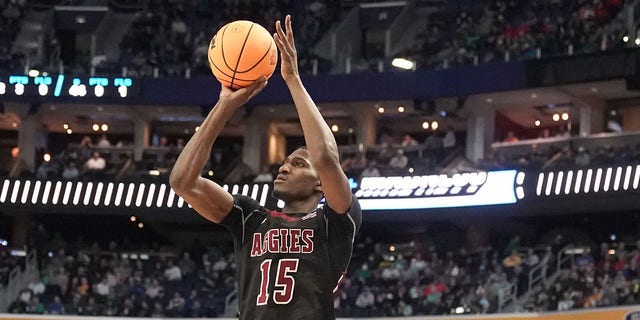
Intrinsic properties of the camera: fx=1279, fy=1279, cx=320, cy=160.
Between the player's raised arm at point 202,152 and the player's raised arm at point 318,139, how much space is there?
230mm

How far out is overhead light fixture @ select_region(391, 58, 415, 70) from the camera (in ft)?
113

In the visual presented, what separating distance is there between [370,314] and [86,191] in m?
10.8

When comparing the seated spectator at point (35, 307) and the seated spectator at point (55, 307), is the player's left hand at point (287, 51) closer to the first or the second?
the seated spectator at point (55, 307)

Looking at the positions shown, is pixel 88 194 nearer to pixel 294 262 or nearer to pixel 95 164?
pixel 95 164

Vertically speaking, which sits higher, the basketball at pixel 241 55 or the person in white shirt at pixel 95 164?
the basketball at pixel 241 55

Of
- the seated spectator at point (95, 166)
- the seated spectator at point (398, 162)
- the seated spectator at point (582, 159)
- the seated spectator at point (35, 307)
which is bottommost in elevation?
the seated spectator at point (35, 307)

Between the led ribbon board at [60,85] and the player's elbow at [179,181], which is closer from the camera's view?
the player's elbow at [179,181]

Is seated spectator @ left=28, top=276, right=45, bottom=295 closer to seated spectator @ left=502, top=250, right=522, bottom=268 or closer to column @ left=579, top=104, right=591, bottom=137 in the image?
seated spectator @ left=502, top=250, right=522, bottom=268

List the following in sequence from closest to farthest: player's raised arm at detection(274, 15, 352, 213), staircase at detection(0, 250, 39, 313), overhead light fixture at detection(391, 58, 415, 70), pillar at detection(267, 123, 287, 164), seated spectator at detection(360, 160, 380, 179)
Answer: player's raised arm at detection(274, 15, 352, 213)
staircase at detection(0, 250, 39, 313)
seated spectator at detection(360, 160, 380, 179)
overhead light fixture at detection(391, 58, 415, 70)
pillar at detection(267, 123, 287, 164)

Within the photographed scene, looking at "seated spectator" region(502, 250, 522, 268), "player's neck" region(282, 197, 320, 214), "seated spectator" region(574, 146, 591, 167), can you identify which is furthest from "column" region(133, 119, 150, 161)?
"player's neck" region(282, 197, 320, 214)

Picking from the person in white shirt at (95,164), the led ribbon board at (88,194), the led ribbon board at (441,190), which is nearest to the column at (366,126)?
the led ribbon board at (441,190)

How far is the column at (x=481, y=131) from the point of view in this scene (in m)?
36.0

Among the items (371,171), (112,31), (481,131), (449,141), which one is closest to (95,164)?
(112,31)

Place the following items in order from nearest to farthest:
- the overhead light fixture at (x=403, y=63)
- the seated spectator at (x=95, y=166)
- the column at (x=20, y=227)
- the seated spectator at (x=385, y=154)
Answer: the seated spectator at (x=385, y=154) < the overhead light fixture at (x=403, y=63) < the seated spectator at (x=95, y=166) < the column at (x=20, y=227)
